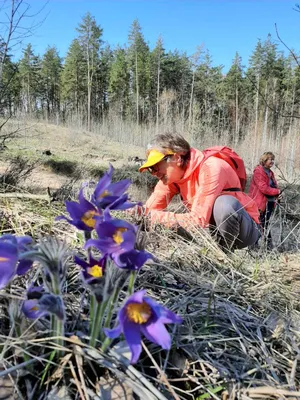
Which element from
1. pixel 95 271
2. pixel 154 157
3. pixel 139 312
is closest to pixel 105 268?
pixel 95 271

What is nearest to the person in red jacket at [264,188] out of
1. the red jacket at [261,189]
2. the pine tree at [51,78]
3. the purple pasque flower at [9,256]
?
the red jacket at [261,189]

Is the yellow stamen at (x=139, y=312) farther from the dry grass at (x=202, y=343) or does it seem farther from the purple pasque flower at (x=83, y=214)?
the purple pasque flower at (x=83, y=214)

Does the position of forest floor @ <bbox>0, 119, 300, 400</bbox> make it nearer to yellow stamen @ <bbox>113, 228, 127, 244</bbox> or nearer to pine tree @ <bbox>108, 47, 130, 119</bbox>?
yellow stamen @ <bbox>113, 228, 127, 244</bbox>

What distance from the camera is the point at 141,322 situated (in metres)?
0.54

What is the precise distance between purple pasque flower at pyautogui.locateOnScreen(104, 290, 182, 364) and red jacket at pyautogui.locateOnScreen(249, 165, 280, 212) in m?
4.65

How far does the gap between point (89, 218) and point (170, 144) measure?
1770 millimetres

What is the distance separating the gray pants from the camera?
92.3 inches

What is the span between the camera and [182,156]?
2.46 m

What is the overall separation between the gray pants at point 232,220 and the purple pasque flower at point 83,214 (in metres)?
1.68

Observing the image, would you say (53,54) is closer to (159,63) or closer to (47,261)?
(159,63)

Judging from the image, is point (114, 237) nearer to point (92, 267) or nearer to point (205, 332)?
point (92, 267)

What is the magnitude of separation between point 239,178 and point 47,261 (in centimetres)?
241

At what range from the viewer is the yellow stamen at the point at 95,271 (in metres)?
0.62

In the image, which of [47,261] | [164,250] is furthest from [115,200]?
[164,250]
